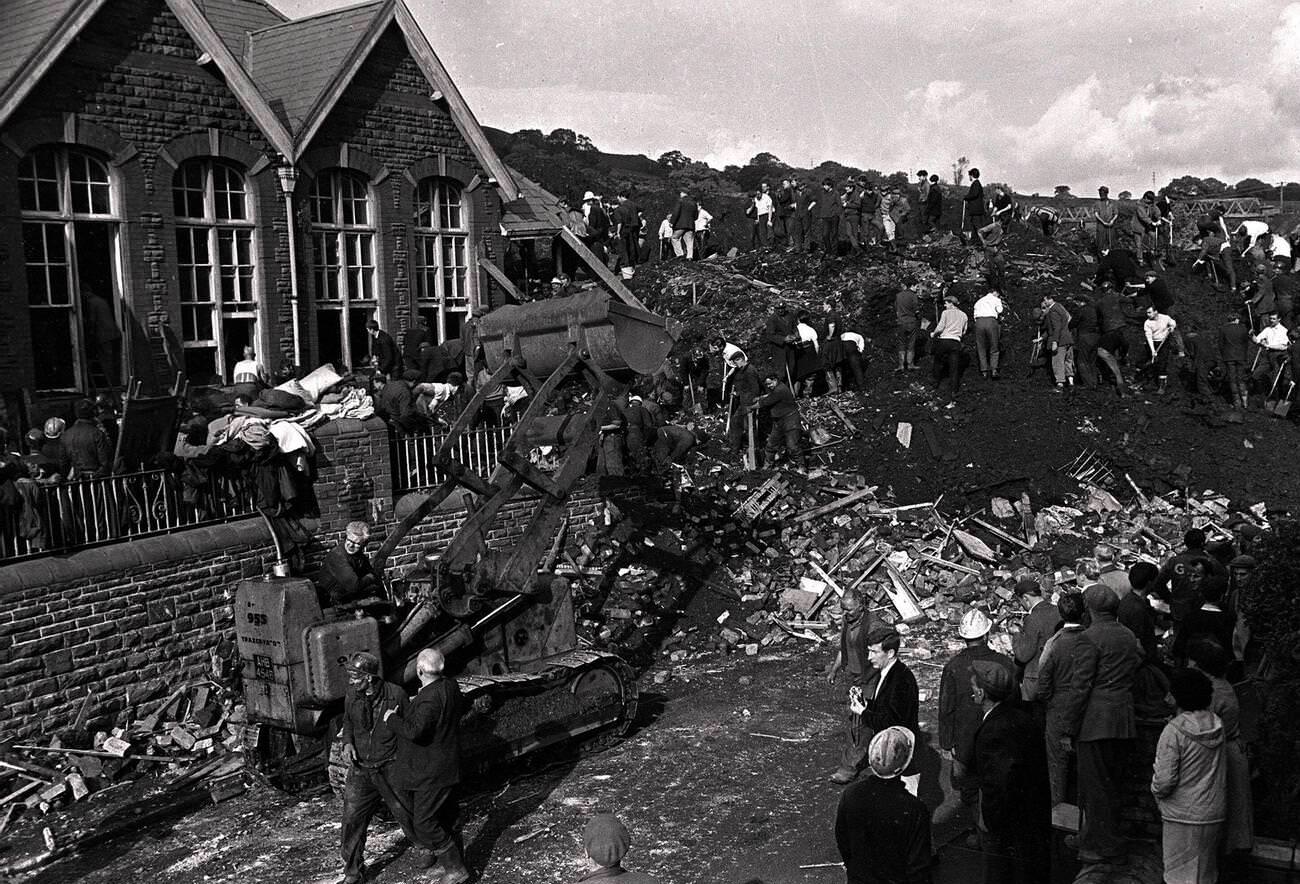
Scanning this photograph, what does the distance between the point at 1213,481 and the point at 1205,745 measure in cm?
1486

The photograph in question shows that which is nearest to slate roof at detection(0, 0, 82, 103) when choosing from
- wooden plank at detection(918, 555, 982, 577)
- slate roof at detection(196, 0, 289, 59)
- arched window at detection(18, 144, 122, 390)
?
arched window at detection(18, 144, 122, 390)

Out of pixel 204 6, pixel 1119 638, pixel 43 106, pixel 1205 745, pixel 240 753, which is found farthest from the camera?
pixel 204 6

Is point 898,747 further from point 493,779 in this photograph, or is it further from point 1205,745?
point 493,779

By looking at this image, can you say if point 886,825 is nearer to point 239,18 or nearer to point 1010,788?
point 1010,788

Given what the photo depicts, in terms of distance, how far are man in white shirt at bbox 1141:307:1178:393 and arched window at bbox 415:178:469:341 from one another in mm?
13773

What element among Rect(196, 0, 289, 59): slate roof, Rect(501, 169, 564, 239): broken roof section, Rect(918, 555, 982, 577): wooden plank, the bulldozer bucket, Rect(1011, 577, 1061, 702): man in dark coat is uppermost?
Rect(196, 0, 289, 59): slate roof

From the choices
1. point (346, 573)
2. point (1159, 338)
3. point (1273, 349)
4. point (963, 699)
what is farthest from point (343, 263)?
point (1273, 349)

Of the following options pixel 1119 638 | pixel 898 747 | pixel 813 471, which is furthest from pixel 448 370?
pixel 898 747

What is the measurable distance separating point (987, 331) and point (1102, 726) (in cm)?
1579

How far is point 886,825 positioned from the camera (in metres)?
5.79

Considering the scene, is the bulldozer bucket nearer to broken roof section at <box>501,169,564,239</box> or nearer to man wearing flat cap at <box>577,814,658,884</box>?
man wearing flat cap at <box>577,814,658,884</box>

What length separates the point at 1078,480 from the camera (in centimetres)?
2008

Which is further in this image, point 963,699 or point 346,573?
point 346,573

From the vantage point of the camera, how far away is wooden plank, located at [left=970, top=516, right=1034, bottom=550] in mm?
18234
